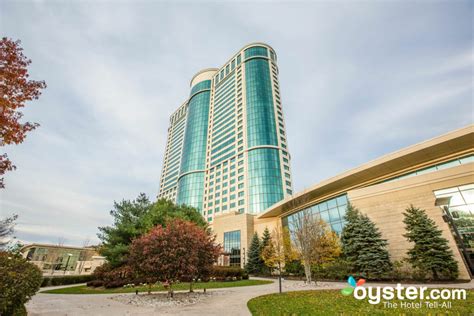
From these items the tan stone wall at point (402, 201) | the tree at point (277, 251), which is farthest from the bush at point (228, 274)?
the tan stone wall at point (402, 201)

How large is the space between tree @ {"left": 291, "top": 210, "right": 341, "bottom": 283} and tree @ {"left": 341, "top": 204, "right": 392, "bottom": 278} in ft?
5.06

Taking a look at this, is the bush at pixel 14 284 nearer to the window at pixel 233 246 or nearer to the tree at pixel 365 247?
the tree at pixel 365 247

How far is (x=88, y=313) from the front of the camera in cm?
907

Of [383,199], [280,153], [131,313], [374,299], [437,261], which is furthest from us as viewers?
[280,153]

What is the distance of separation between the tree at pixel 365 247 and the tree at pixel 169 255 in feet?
50.9

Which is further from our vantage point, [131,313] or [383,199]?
[383,199]

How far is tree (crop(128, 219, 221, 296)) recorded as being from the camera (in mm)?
12625

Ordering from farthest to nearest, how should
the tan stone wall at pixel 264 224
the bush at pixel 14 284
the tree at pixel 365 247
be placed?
1. the tan stone wall at pixel 264 224
2. the tree at pixel 365 247
3. the bush at pixel 14 284

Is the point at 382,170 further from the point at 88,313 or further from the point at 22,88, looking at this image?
the point at 22,88

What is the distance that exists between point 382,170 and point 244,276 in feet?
73.4

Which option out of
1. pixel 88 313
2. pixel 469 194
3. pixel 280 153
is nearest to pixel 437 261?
pixel 469 194

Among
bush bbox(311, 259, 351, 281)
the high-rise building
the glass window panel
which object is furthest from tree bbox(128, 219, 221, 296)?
the high-rise building

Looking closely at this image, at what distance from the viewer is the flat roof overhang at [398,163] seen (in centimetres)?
2050

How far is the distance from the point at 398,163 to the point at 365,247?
10.4 meters
